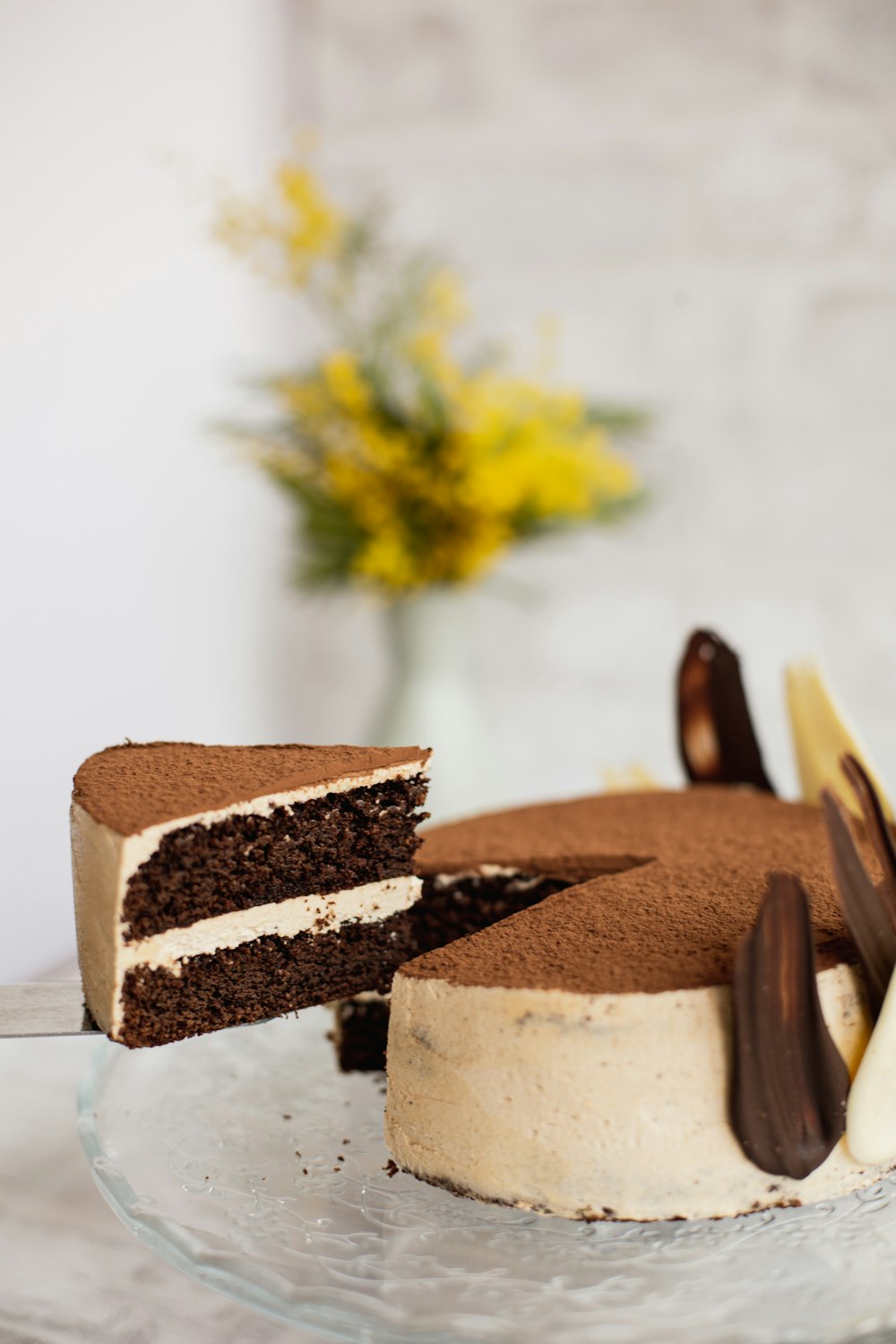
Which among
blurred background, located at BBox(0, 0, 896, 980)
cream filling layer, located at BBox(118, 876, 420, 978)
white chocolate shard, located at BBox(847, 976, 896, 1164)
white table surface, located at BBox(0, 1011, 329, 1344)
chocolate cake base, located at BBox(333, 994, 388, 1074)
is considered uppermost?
blurred background, located at BBox(0, 0, 896, 980)

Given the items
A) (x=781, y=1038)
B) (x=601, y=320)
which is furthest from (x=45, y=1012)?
(x=601, y=320)

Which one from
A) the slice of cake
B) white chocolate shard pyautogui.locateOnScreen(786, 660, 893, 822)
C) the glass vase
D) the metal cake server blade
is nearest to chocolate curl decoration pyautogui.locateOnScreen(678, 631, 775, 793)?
white chocolate shard pyautogui.locateOnScreen(786, 660, 893, 822)

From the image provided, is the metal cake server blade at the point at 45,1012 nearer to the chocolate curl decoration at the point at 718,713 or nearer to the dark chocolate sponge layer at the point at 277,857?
the dark chocolate sponge layer at the point at 277,857

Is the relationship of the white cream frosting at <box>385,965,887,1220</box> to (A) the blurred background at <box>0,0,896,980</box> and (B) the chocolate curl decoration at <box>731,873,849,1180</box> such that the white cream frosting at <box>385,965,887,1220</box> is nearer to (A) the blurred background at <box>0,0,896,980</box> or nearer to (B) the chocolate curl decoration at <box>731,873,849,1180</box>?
(B) the chocolate curl decoration at <box>731,873,849,1180</box>

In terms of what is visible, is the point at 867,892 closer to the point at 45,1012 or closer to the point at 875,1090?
the point at 875,1090

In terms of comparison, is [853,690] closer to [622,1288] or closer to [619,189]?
[619,189]

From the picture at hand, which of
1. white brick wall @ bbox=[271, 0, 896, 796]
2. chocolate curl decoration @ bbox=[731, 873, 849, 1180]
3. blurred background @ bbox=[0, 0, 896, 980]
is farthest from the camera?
white brick wall @ bbox=[271, 0, 896, 796]

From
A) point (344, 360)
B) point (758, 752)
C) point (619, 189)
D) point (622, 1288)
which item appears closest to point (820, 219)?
point (619, 189)
